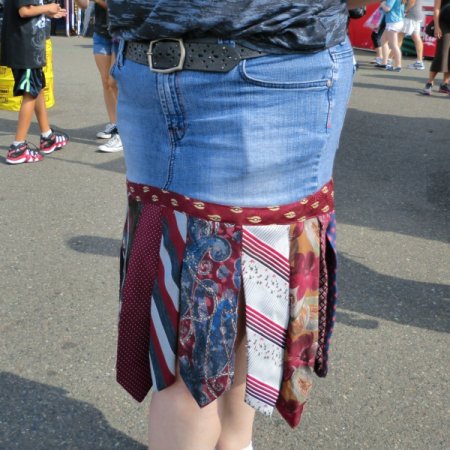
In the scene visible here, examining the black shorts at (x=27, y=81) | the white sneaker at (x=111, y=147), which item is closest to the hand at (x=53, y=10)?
the black shorts at (x=27, y=81)

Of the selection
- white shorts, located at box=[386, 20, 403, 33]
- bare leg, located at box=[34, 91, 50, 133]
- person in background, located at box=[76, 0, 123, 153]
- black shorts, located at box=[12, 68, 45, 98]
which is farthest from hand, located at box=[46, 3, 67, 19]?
white shorts, located at box=[386, 20, 403, 33]

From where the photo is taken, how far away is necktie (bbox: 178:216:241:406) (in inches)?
51.3

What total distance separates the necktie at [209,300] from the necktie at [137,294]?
0.09 meters

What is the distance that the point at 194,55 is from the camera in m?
1.20

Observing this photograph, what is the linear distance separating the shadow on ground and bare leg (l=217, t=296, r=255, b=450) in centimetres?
42

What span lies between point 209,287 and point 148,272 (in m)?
0.15

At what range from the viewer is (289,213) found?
1342mm

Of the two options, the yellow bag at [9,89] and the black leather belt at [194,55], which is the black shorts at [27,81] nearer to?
the yellow bag at [9,89]

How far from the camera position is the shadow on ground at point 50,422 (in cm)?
208

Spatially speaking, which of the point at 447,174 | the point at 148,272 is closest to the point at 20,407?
the point at 148,272

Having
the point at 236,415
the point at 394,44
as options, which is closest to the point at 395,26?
the point at 394,44

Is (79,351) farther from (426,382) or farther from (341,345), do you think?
(426,382)

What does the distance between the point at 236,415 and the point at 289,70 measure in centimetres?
92

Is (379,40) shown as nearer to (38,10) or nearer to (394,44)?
(394,44)
